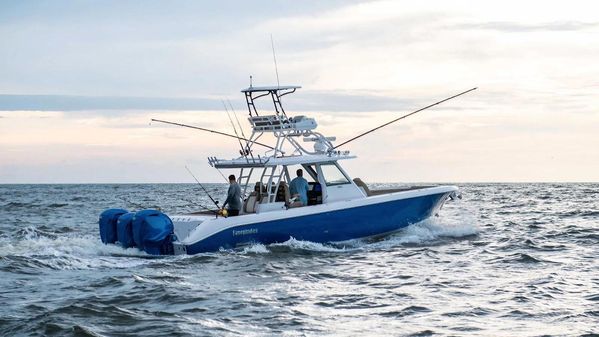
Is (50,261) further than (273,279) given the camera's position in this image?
Yes

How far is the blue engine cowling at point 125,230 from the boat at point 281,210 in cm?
2

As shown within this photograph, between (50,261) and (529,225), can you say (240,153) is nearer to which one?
(50,261)

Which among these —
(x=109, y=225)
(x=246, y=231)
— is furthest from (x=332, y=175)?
(x=109, y=225)

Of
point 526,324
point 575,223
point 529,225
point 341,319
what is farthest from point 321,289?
point 575,223

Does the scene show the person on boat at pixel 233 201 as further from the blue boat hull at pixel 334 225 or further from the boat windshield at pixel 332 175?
the boat windshield at pixel 332 175

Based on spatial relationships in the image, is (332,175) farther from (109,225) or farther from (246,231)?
(109,225)

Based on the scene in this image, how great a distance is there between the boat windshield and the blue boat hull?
869mm

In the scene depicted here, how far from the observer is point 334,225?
17078 mm

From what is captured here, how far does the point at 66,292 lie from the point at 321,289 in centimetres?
379

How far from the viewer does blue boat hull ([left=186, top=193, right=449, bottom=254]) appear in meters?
15.8

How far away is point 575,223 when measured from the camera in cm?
2578

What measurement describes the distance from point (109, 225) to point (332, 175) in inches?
191

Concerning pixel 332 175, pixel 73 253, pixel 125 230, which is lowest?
pixel 73 253

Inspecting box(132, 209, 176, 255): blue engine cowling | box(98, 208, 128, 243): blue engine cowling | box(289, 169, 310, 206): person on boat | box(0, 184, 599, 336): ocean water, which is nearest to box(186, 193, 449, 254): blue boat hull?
box(0, 184, 599, 336): ocean water
